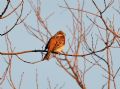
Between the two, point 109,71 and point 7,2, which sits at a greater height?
point 7,2

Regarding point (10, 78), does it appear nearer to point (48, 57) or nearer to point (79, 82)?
point (79, 82)

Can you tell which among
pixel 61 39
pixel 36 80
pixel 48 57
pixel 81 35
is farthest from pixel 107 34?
pixel 61 39

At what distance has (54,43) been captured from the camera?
21.8ft

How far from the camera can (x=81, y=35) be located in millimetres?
4336

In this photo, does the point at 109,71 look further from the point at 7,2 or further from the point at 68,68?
the point at 7,2

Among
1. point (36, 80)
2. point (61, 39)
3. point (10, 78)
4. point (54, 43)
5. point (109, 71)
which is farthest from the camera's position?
point (61, 39)

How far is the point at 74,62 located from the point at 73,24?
0.63 meters

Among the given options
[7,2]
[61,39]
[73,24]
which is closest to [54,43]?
[61,39]

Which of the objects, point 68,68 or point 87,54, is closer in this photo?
point 87,54

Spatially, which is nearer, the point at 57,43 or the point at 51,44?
the point at 51,44

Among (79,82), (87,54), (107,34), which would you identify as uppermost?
(107,34)

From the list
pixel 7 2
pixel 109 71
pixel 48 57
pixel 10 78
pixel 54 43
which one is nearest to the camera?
pixel 7 2

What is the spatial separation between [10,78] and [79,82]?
0.91m

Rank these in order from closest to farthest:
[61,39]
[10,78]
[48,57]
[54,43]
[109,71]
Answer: [109,71]
[10,78]
[48,57]
[54,43]
[61,39]
